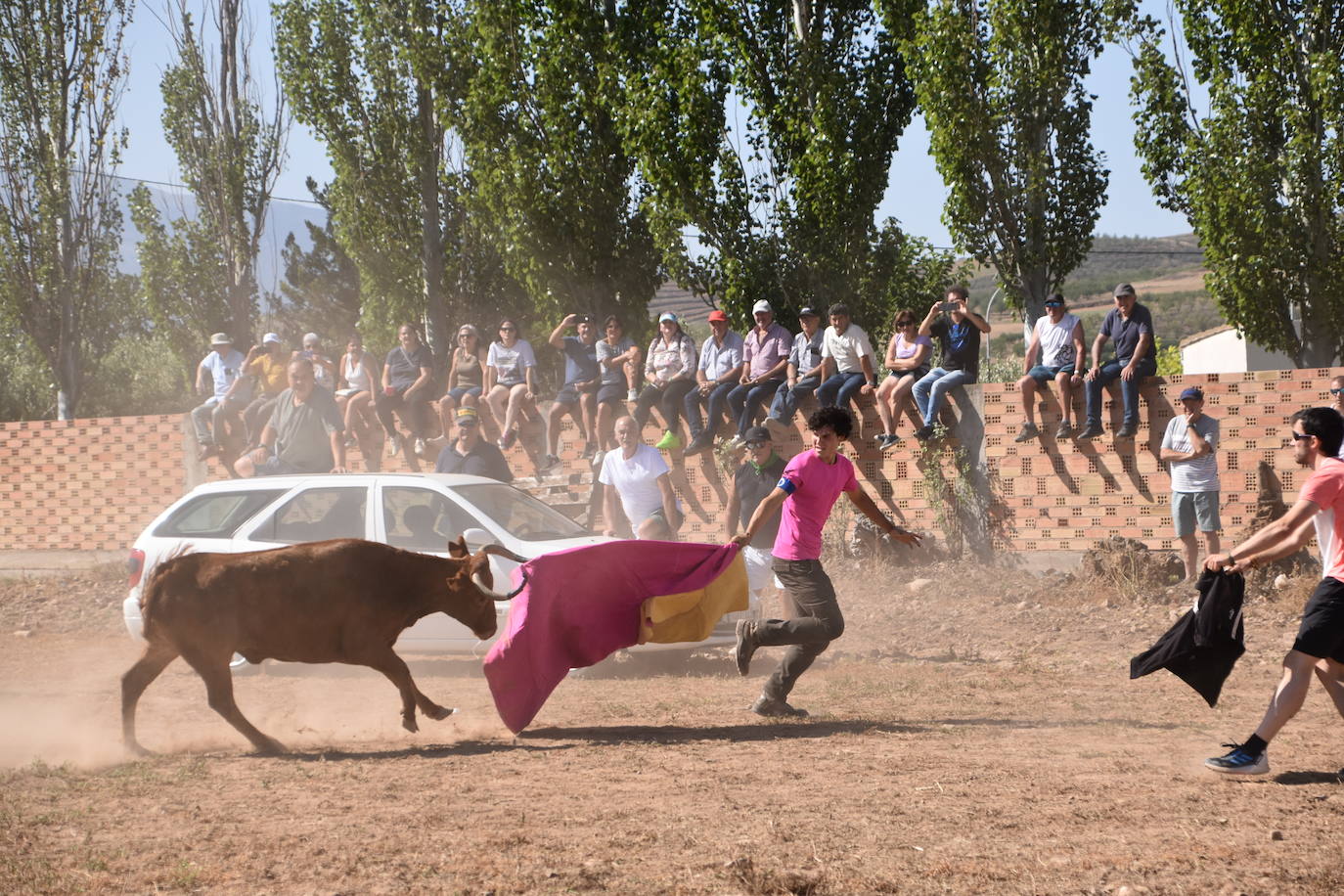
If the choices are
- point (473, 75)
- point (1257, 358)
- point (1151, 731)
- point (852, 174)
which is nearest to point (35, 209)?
point (473, 75)

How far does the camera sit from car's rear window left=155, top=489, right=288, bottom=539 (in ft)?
38.4

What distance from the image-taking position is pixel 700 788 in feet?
21.2

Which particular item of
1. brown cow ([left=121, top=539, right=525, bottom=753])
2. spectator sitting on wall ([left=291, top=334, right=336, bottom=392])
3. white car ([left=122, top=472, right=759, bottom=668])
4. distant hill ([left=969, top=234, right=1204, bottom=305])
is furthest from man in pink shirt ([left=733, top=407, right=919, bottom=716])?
distant hill ([left=969, top=234, right=1204, bottom=305])

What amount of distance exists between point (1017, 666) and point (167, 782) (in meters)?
6.90

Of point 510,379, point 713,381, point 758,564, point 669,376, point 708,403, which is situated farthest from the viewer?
point 510,379

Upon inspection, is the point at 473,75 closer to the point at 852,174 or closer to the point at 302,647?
the point at 852,174

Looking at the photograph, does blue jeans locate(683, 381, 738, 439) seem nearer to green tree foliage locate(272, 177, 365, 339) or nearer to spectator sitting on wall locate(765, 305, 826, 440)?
spectator sitting on wall locate(765, 305, 826, 440)

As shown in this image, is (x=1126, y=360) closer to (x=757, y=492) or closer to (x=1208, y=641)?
(x=757, y=492)

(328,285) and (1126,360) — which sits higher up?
(328,285)

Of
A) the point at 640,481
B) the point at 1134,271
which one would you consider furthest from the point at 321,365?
the point at 1134,271

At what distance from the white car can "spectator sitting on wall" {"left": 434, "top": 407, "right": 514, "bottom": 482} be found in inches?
65.0

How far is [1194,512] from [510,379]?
8640mm

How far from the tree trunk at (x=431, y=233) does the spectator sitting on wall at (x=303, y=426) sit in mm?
12540

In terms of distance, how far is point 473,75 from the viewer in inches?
964
